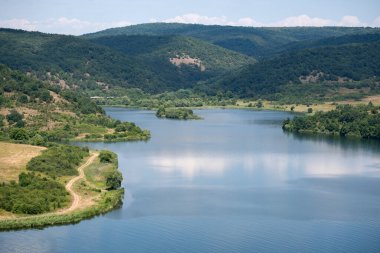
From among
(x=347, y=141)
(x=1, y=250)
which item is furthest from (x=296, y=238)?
(x=347, y=141)

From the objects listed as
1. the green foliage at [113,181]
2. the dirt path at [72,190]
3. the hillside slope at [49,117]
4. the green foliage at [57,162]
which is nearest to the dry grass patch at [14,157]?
the green foliage at [57,162]

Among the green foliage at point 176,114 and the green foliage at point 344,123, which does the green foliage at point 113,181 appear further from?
the green foliage at point 176,114

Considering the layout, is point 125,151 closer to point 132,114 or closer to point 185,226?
point 185,226

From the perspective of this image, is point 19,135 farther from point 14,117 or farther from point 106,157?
point 106,157

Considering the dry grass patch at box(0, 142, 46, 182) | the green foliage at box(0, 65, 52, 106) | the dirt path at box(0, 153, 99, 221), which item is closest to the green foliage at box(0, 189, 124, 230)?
the dirt path at box(0, 153, 99, 221)

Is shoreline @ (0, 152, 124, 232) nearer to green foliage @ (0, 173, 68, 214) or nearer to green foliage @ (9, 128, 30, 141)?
green foliage @ (0, 173, 68, 214)

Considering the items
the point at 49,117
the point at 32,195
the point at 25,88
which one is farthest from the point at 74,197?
the point at 25,88
